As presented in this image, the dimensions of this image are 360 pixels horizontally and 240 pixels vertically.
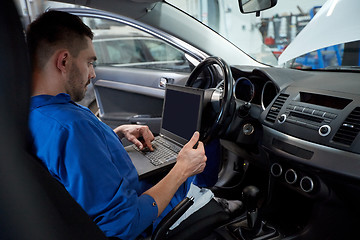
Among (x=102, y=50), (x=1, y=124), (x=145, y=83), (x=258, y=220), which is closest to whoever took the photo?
(x=1, y=124)

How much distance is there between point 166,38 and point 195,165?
1.23m

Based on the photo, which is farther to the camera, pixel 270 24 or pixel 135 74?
pixel 270 24

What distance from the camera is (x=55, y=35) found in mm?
956

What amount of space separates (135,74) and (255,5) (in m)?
1.49

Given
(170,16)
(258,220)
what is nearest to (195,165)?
(258,220)

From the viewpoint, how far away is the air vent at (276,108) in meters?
1.60

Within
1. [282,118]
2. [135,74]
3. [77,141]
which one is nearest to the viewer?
[77,141]

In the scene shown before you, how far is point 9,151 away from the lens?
404 mm

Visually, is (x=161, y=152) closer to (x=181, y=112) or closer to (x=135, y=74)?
(x=181, y=112)

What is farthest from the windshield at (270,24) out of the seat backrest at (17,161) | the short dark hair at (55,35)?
the seat backrest at (17,161)

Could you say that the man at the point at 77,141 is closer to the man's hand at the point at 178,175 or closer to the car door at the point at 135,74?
the man's hand at the point at 178,175

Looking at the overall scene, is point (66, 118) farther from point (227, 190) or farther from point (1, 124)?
point (227, 190)

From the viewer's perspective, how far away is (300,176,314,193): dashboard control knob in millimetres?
1423

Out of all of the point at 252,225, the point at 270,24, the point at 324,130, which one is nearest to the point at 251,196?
the point at 252,225
